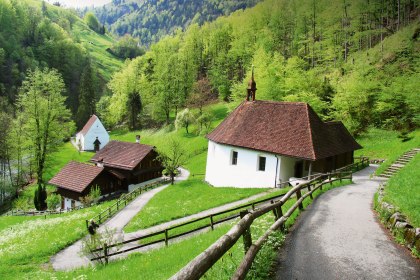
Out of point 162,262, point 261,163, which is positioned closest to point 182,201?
point 261,163

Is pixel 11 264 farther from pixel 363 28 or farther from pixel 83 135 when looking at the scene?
pixel 363 28

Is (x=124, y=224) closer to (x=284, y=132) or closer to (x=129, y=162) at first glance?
(x=284, y=132)

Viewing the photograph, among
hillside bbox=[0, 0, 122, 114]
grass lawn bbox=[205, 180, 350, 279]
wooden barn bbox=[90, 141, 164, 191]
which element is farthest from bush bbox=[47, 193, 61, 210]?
hillside bbox=[0, 0, 122, 114]

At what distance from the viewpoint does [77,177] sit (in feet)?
140

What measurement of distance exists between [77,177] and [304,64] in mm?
44692

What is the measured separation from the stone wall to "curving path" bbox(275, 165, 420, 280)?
0.25 meters

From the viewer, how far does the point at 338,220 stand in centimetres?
1337

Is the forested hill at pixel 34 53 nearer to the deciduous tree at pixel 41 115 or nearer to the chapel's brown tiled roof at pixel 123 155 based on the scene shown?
the chapel's brown tiled roof at pixel 123 155

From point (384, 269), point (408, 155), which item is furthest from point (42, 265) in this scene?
point (408, 155)

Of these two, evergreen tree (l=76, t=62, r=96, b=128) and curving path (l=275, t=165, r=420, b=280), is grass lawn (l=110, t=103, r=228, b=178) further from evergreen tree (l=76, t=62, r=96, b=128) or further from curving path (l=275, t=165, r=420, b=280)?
curving path (l=275, t=165, r=420, b=280)

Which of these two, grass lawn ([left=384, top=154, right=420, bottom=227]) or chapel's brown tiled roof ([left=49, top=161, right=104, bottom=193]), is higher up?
grass lawn ([left=384, top=154, right=420, bottom=227])

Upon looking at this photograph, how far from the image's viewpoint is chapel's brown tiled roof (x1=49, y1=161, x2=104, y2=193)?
4119 cm

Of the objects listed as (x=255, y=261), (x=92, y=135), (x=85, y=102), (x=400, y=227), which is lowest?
(x=92, y=135)

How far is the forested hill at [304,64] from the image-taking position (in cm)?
4578
